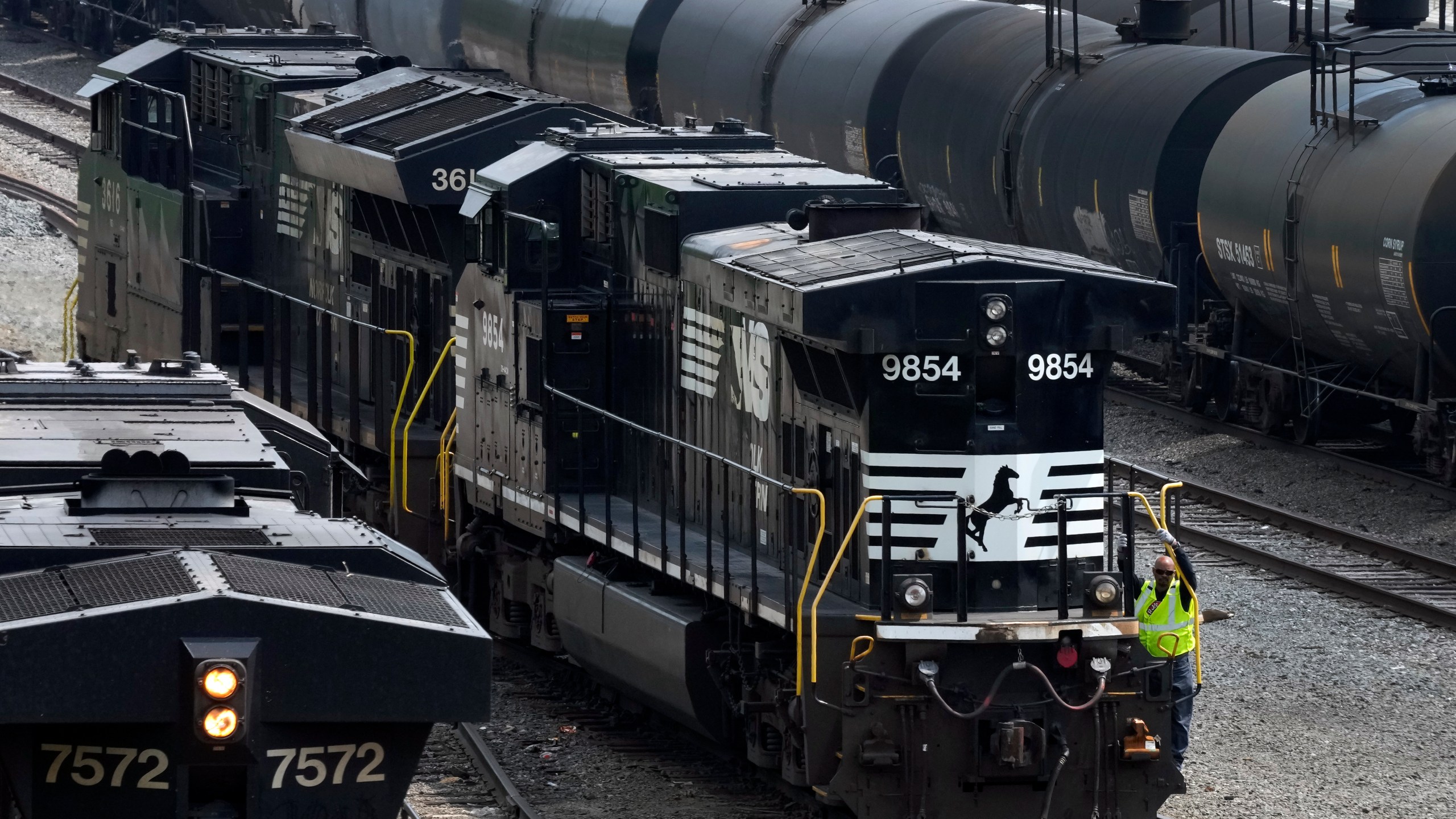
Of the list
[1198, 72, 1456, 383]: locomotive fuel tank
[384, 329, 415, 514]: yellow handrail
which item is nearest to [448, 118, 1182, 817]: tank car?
[384, 329, 415, 514]: yellow handrail

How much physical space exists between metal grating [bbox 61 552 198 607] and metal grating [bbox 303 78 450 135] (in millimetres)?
9707

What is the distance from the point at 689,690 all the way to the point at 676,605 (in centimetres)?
62

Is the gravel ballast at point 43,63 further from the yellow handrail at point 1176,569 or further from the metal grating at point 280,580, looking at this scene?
the metal grating at point 280,580

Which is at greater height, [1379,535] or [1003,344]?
[1003,344]

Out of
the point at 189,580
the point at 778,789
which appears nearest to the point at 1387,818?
the point at 778,789

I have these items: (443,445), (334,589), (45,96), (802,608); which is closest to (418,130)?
(443,445)

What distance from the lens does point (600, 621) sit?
39.0ft

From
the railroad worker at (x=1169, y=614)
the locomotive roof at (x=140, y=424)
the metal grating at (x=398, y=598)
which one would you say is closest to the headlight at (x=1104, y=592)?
the railroad worker at (x=1169, y=614)

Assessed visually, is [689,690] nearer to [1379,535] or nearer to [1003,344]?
[1003,344]

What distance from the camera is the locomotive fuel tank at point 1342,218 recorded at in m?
16.4

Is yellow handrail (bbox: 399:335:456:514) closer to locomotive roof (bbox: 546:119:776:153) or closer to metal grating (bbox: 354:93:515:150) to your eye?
metal grating (bbox: 354:93:515:150)

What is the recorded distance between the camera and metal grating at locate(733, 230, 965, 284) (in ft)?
31.7

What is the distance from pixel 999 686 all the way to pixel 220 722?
4141mm

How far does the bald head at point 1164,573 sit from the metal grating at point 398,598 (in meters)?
4.09
